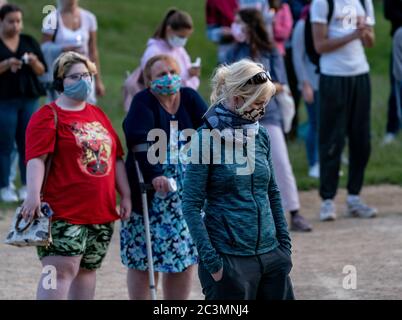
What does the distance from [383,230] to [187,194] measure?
14.6 feet

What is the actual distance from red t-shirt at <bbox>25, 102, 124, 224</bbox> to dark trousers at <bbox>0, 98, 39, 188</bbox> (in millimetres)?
4213

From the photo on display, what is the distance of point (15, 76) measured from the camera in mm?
10570

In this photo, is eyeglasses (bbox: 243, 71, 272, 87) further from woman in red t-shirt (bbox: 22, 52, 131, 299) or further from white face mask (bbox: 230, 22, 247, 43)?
white face mask (bbox: 230, 22, 247, 43)

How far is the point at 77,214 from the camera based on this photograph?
6449 mm

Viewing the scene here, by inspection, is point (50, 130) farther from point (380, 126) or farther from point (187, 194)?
point (380, 126)

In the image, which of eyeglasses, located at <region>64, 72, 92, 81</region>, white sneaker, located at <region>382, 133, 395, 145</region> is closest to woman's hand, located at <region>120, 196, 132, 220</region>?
eyeglasses, located at <region>64, 72, 92, 81</region>

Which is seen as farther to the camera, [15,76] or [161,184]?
[15,76]

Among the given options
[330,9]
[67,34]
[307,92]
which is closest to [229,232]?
[330,9]

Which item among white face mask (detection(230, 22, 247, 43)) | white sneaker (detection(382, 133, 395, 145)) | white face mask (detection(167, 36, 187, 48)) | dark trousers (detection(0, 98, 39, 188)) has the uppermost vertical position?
white face mask (detection(230, 22, 247, 43))

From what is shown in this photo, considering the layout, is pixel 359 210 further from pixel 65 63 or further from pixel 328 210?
pixel 65 63

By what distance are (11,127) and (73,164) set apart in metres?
4.40

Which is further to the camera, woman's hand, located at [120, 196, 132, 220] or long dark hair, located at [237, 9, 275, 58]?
long dark hair, located at [237, 9, 275, 58]

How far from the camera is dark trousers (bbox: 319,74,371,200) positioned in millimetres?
9695
